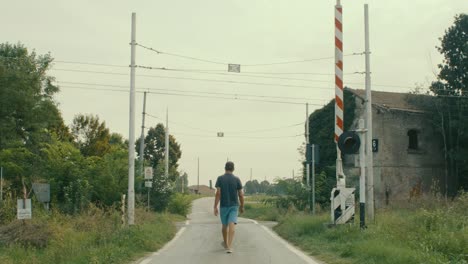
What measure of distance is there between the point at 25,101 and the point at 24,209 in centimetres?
2176

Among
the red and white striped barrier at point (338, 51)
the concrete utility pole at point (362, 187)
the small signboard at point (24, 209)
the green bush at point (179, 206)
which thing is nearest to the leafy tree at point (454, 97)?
the green bush at point (179, 206)

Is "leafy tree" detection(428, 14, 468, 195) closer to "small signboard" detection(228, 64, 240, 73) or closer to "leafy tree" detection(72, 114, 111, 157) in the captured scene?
"small signboard" detection(228, 64, 240, 73)

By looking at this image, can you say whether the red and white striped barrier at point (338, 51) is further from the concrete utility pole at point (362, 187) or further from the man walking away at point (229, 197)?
the man walking away at point (229, 197)

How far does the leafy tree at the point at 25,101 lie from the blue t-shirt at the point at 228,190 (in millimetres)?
22797

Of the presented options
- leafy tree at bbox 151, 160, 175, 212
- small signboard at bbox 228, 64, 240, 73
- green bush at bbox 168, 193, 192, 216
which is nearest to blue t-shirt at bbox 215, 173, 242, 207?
small signboard at bbox 228, 64, 240, 73

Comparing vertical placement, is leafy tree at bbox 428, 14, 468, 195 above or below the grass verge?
above

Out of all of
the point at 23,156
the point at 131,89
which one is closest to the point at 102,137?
the point at 23,156

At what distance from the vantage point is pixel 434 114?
37156 millimetres

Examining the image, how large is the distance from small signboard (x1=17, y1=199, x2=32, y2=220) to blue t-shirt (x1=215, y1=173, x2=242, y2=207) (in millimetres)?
4987

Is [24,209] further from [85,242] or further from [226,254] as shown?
[226,254]

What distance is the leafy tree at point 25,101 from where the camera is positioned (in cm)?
3325

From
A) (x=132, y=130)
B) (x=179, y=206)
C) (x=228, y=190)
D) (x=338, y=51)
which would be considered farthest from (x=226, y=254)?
(x=179, y=206)

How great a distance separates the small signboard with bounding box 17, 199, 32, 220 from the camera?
14.0 m

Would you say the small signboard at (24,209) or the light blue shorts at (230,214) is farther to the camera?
the small signboard at (24,209)
